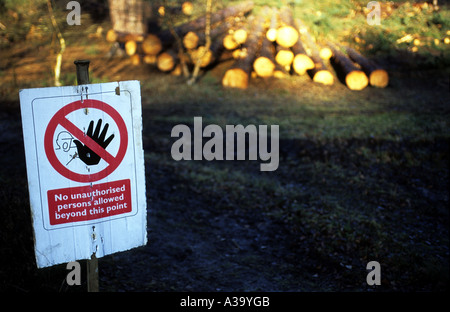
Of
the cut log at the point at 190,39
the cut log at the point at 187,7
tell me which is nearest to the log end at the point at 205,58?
the cut log at the point at 190,39

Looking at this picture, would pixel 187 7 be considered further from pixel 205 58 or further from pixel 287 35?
pixel 287 35

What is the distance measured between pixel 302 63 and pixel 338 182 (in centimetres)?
634

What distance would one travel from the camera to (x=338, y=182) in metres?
6.95

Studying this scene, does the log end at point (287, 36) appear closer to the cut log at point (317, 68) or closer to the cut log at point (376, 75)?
the cut log at point (317, 68)

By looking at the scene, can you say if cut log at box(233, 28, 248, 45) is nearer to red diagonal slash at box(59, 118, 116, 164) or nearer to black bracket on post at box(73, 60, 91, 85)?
black bracket on post at box(73, 60, 91, 85)

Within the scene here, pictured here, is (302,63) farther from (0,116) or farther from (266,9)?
(0,116)

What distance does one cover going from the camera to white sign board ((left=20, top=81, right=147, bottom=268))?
237cm

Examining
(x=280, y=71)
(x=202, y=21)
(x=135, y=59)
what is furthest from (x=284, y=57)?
(x=135, y=59)

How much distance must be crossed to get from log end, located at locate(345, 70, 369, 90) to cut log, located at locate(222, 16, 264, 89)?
9.44 feet

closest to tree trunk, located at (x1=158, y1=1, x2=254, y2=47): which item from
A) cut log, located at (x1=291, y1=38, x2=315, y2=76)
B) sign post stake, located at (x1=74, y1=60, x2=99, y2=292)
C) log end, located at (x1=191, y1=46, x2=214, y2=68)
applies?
log end, located at (x1=191, y1=46, x2=214, y2=68)

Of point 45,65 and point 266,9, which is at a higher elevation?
point 266,9

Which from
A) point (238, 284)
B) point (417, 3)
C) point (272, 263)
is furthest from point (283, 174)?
point (417, 3)

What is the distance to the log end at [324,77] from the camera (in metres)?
12.5

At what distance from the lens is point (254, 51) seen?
12.9m
